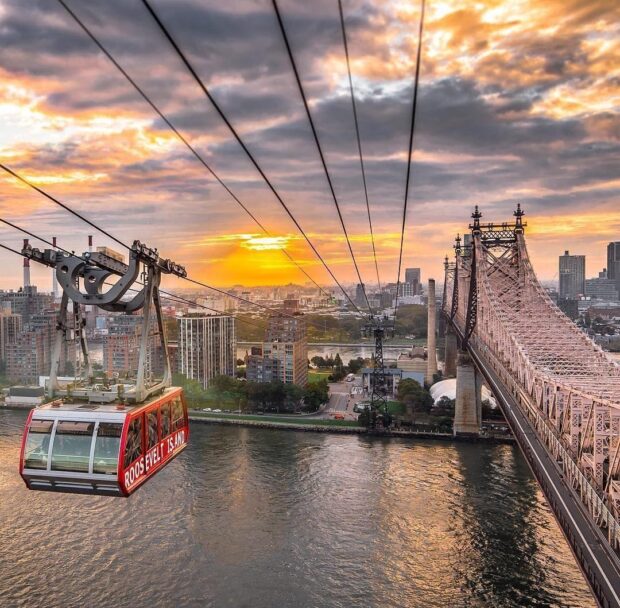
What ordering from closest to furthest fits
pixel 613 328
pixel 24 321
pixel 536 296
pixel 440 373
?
pixel 536 296, pixel 440 373, pixel 24 321, pixel 613 328

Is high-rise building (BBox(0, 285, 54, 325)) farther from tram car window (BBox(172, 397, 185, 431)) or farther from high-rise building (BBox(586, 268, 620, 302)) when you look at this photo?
high-rise building (BBox(586, 268, 620, 302))

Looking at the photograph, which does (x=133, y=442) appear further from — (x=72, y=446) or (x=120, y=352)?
(x=120, y=352)

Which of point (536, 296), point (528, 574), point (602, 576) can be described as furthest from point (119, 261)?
point (536, 296)

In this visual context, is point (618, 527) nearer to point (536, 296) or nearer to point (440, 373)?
point (536, 296)

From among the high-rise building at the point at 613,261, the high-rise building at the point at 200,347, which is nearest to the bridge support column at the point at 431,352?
the high-rise building at the point at 200,347

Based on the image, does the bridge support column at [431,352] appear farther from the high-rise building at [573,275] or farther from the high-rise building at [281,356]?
the high-rise building at [573,275]

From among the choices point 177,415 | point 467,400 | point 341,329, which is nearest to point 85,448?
point 177,415
